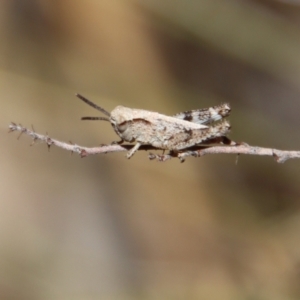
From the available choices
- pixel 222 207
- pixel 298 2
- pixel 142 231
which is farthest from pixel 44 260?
pixel 298 2

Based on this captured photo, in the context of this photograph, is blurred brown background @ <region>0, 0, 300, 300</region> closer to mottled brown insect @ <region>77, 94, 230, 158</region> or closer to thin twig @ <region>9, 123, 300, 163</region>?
mottled brown insect @ <region>77, 94, 230, 158</region>

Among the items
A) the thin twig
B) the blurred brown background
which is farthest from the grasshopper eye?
the blurred brown background

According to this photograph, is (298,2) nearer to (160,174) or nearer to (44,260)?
(160,174)

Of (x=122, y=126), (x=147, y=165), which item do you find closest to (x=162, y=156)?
(x=122, y=126)

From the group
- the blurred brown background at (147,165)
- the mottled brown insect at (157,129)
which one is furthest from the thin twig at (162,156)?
the blurred brown background at (147,165)

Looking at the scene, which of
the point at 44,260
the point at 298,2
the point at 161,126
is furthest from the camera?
the point at 298,2

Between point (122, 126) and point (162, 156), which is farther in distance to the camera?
point (122, 126)

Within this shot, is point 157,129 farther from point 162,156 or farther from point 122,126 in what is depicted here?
point 162,156

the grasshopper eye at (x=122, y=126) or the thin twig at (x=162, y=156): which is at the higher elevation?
the grasshopper eye at (x=122, y=126)

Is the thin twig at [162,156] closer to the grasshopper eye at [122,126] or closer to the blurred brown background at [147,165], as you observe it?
the grasshopper eye at [122,126]
